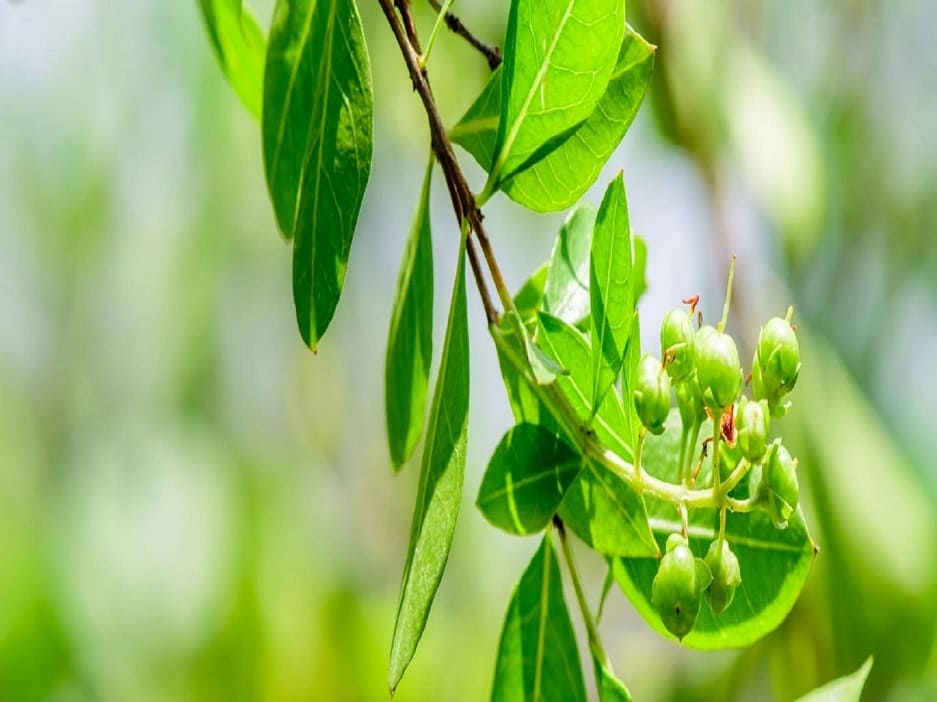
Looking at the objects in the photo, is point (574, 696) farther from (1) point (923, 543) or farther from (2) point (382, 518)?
(2) point (382, 518)

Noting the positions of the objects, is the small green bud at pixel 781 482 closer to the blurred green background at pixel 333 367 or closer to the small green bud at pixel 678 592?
the small green bud at pixel 678 592

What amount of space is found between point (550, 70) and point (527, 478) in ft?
0.53

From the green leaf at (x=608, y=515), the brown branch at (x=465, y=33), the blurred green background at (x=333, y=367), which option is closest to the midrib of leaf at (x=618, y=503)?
the green leaf at (x=608, y=515)

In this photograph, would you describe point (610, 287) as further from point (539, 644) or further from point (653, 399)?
point (539, 644)

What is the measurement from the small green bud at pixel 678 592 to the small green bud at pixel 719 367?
56mm

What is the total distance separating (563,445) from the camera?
431mm

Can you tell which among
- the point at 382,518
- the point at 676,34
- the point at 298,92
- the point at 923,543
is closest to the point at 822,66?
the point at 676,34

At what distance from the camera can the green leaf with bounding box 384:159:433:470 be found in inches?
19.8

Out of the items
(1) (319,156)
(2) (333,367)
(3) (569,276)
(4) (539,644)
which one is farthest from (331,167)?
(2) (333,367)

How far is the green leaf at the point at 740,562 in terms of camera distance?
0.44 meters

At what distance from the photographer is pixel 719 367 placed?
375 millimetres

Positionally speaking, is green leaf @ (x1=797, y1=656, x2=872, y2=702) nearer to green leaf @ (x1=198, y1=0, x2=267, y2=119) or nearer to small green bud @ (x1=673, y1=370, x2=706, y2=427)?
small green bud @ (x1=673, y1=370, x2=706, y2=427)

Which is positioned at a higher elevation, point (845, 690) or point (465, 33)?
point (465, 33)

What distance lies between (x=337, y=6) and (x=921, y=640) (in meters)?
1.30
